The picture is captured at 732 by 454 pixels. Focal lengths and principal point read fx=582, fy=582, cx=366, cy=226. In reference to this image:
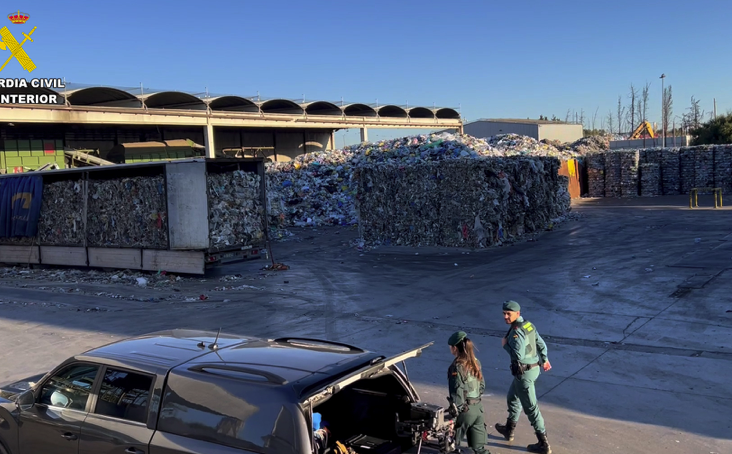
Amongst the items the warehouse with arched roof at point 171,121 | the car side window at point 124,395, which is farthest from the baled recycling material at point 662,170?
the car side window at point 124,395

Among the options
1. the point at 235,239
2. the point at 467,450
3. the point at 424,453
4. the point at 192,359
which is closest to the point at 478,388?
the point at 467,450

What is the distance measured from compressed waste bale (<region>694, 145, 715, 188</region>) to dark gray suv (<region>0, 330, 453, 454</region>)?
103ft

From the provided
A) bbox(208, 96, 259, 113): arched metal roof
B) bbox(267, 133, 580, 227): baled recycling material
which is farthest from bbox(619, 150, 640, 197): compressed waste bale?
bbox(208, 96, 259, 113): arched metal roof

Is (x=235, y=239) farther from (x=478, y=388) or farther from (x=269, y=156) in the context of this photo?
(x=269, y=156)

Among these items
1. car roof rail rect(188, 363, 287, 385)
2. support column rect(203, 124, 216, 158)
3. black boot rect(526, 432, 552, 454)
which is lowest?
black boot rect(526, 432, 552, 454)

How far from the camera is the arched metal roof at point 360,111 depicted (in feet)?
178

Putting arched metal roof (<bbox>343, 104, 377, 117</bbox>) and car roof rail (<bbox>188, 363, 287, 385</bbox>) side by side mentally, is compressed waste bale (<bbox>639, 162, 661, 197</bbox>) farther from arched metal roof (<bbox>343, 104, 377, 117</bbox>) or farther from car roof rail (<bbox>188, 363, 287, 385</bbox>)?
car roof rail (<bbox>188, 363, 287, 385</bbox>)

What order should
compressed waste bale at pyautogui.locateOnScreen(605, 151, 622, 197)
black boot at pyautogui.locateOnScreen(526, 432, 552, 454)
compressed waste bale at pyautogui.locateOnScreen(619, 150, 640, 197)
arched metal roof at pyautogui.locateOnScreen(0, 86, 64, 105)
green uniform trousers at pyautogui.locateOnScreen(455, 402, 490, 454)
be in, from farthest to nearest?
arched metal roof at pyautogui.locateOnScreen(0, 86, 64, 105) < compressed waste bale at pyautogui.locateOnScreen(605, 151, 622, 197) < compressed waste bale at pyautogui.locateOnScreen(619, 150, 640, 197) < black boot at pyautogui.locateOnScreen(526, 432, 552, 454) < green uniform trousers at pyautogui.locateOnScreen(455, 402, 490, 454)

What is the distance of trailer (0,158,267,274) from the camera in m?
15.5

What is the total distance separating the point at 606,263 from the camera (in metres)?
14.4

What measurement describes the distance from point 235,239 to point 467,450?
504 inches

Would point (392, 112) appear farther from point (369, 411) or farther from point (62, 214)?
point (369, 411)

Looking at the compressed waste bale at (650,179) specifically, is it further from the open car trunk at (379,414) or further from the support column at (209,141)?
the open car trunk at (379,414)

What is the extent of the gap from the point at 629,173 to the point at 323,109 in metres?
29.0
